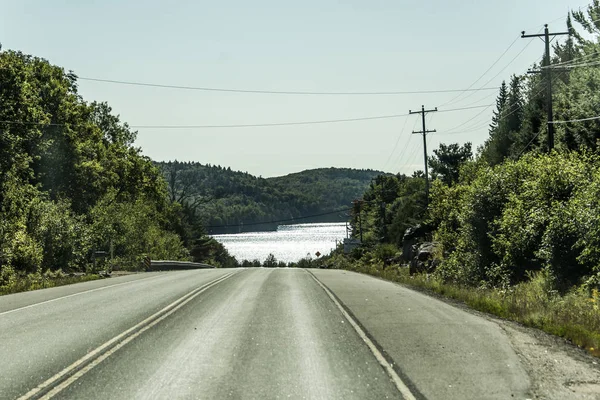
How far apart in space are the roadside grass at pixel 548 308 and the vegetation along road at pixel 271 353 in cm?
68

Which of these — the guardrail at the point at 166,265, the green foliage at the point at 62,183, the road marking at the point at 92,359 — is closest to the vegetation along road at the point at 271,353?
the road marking at the point at 92,359

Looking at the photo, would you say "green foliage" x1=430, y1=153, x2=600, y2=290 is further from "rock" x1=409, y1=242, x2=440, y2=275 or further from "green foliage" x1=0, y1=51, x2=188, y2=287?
"green foliage" x1=0, y1=51, x2=188, y2=287

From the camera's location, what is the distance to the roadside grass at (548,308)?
10.5 metres

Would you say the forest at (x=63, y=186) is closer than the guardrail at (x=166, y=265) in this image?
Yes

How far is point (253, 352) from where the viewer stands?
29.3 ft

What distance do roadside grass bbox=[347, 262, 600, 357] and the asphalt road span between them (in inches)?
39.7

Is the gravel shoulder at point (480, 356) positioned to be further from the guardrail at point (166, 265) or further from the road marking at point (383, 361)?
the guardrail at point (166, 265)

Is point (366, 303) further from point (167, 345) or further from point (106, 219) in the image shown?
point (106, 219)

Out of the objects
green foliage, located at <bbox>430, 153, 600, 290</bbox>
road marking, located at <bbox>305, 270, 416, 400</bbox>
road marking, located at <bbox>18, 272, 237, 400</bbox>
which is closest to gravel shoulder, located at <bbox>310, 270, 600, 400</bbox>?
road marking, located at <bbox>305, 270, 416, 400</bbox>

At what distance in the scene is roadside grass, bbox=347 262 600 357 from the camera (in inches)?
415

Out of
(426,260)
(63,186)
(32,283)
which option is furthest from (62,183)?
(426,260)

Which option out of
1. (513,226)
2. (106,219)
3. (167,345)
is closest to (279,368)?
(167,345)

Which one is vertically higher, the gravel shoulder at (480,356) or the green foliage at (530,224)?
the green foliage at (530,224)

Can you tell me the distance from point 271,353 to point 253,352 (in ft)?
0.92
